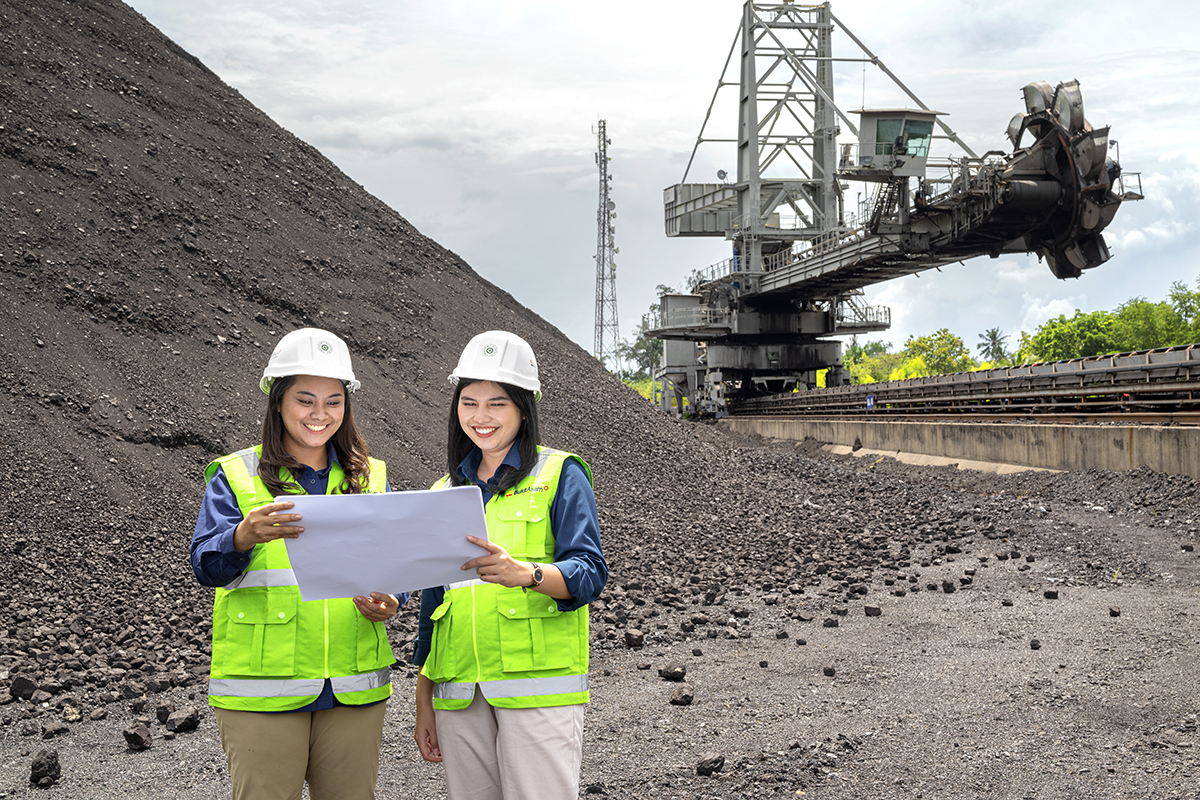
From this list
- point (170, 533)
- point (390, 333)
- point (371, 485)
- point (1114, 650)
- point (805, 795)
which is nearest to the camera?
point (371, 485)

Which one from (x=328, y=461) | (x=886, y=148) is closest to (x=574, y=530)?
(x=328, y=461)

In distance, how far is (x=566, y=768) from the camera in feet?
7.75

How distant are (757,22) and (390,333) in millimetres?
26864

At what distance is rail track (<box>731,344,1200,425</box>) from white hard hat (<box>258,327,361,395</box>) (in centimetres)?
1231

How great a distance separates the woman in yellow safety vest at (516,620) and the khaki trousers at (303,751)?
20 centimetres

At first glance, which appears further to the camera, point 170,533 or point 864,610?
point 170,533

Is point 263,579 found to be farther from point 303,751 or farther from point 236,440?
point 236,440

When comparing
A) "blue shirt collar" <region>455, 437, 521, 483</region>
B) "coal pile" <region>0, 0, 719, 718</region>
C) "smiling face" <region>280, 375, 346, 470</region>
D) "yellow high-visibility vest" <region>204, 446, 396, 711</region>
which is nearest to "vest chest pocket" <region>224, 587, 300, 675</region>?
"yellow high-visibility vest" <region>204, 446, 396, 711</region>

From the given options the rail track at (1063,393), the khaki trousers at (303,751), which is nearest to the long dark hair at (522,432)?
the khaki trousers at (303,751)

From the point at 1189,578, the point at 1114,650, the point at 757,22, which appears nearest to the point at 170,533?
the point at 1114,650

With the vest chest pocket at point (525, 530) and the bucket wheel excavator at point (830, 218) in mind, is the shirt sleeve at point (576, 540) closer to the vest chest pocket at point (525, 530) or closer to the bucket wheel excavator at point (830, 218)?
the vest chest pocket at point (525, 530)

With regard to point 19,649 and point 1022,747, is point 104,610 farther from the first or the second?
point 1022,747

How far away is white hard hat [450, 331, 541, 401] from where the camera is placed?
7.98ft

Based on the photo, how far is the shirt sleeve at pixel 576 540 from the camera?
7.55ft
